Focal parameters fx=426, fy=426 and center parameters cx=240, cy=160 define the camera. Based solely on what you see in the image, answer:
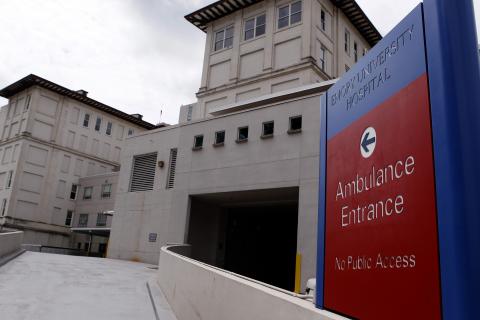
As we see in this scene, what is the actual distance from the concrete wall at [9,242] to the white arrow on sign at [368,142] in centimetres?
1995

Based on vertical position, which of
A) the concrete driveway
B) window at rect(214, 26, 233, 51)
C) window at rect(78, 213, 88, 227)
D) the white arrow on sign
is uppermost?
window at rect(214, 26, 233, 51)

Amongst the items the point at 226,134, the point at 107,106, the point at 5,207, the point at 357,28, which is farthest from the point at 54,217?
the point at 357,28

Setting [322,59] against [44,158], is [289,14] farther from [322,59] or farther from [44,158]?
[44,158]

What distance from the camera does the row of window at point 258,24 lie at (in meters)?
33.1

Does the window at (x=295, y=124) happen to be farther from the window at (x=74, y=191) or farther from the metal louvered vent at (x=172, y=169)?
the window at (x=74, y=191)

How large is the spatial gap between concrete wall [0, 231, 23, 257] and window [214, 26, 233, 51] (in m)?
21.8

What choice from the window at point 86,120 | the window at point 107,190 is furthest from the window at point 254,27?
the window at point 86,120

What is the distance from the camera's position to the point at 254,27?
35.3 meters

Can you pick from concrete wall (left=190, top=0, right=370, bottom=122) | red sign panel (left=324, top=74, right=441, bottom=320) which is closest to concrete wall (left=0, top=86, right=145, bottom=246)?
concrete wall (left=190, top=0, right=370, bottom=122)

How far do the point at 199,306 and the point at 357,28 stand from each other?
121ft

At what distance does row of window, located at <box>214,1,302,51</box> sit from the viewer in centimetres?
3306

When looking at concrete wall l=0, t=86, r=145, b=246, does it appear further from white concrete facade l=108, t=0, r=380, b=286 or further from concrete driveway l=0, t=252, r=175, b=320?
concrete driveway l=0, t=252, r=175, b=320

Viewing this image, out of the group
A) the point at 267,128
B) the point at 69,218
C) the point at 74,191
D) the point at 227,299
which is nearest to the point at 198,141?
the point at 267,128

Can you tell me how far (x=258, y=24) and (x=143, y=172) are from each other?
15.2 m
